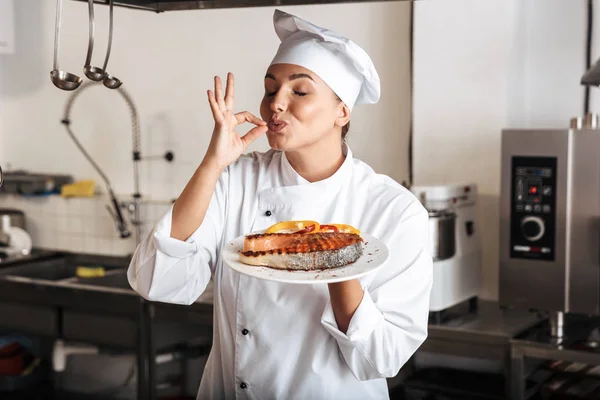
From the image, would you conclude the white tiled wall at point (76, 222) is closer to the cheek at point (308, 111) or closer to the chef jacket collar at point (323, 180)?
the chef jacket collar at point (323, 180)

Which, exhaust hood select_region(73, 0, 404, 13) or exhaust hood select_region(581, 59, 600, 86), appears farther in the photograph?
exhaust hood select_region(581, 59, 600, 86)

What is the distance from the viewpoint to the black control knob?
2809mm

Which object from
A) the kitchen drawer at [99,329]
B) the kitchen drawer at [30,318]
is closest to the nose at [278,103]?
the kitchen drawer at [99,329]

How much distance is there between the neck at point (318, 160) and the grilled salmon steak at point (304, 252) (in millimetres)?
324

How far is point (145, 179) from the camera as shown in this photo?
425 centimetres

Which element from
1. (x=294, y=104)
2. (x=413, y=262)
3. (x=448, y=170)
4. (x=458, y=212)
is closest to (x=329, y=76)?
(x=294, y=104)

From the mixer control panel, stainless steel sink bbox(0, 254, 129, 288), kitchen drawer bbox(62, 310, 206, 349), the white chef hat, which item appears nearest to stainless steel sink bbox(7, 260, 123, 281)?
stainless steel sink bbox(0, 254, 129, 288)

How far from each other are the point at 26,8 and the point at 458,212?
2840mm

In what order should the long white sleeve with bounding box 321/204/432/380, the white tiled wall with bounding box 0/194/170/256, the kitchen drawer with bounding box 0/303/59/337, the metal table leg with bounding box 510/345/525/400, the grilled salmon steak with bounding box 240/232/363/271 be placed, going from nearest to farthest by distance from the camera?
the grilled salmon steak with bounding box 240/232/363/271
the long white sleeve with bounding box 321/204/432/380
the metal table leg with bounding box 510/345/525/400
the kitchen drawer with bounding box 0/303/59/337
the white tiled wall with bounding box 0/194/170/256

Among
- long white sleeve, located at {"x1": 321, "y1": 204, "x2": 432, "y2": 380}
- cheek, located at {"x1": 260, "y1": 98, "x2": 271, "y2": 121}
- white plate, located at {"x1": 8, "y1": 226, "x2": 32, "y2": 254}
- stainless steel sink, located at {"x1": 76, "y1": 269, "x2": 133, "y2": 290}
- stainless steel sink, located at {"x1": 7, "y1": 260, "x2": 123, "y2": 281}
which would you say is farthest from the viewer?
white plate, located at {"x1": 8, "y1": 226, "x2": 32, "y2": 254}

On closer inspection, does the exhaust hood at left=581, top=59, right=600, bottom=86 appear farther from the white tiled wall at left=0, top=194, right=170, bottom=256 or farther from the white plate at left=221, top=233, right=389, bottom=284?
the white tiled wall at left=0, top=194, right=170, bottom=256

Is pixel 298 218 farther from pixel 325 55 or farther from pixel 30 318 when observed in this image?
pixel 30 318

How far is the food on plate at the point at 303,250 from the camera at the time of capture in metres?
1.55

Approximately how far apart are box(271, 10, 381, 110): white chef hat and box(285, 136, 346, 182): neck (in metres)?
0.11
